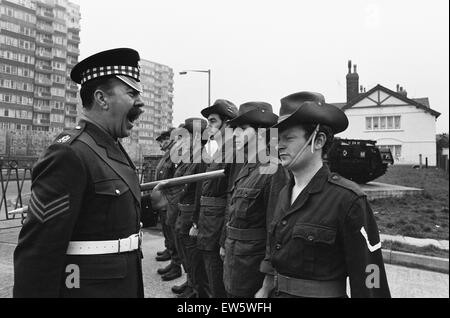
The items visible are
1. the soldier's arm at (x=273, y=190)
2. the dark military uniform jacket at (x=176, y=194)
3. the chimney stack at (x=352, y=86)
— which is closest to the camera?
the soldier's arm at (x=273, y=190)

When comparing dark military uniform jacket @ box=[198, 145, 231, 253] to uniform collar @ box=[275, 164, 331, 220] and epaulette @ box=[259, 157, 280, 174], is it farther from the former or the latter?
uniform collar @ box=[275, 164, 331, 220]

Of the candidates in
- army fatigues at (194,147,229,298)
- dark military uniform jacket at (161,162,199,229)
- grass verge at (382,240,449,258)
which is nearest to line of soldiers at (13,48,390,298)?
army fatigues at (194,147,229,298)

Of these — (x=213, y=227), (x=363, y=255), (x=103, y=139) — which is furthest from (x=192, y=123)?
(x=363, y=255)

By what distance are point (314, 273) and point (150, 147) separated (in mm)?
25300

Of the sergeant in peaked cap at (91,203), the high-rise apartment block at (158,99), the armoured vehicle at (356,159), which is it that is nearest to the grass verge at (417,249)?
the sergeant in peaked cap at (91,203)

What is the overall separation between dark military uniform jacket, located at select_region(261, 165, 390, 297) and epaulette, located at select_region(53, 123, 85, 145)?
4.09ft

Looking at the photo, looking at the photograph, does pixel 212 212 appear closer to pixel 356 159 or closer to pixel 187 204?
pixel 187 204

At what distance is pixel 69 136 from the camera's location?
183cm

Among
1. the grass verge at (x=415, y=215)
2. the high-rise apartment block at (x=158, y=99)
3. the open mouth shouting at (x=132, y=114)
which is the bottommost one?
the grass verge at (x=415, y=215)

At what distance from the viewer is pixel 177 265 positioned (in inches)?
201

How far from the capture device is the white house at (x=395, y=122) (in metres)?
34.6

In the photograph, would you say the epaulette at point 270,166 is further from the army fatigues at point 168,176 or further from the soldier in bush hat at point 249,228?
the army fatigues at point 168,176

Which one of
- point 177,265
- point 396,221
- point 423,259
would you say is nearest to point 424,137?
point 396,221

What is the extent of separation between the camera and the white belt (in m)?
1.70
